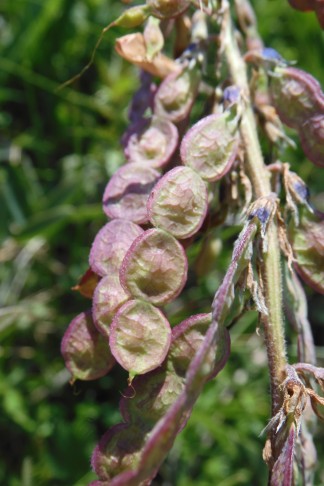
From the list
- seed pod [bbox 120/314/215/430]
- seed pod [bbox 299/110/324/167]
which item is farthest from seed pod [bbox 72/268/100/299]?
seed pod [bbox 299/110/324/167]

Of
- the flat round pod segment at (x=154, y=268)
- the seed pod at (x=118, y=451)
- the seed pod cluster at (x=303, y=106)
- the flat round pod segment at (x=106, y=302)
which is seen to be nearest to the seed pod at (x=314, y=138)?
the seed pod cluster at (x=303, y=106)

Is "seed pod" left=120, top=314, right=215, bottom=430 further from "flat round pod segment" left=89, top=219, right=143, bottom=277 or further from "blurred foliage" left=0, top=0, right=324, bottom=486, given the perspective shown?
"blurred foliage" left=0, top=0, right=324, bottom=486

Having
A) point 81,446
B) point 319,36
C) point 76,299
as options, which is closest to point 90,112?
point 76,299

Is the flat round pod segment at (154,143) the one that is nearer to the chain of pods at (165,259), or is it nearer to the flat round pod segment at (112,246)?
the chain of pods at (165,259)

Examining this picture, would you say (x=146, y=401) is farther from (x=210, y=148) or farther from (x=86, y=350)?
(x=210, y=148)

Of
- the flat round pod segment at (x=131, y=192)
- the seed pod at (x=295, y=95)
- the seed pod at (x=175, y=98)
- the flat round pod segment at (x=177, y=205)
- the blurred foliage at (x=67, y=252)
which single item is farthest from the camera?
the blurred foliage at (x=67, y=252)

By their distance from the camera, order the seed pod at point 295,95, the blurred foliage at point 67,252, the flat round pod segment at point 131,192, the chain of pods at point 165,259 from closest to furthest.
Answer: the chain of pods at point 165,259, the flat round pod segment at point 131,192, the seed pod at point 295,95, the blurred foliage at point 67,252
